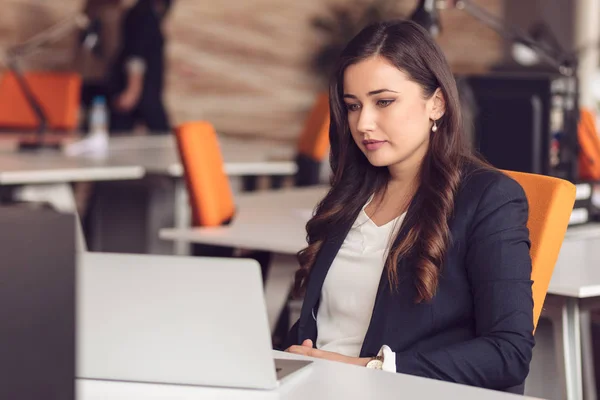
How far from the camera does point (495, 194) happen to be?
5.09 feet

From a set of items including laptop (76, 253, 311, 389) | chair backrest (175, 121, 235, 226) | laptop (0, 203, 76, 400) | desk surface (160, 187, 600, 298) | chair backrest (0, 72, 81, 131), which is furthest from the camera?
chair backrest (0, 72, 81, 131)

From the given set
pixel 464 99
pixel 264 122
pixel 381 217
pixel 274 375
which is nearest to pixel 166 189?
pixel 464 99

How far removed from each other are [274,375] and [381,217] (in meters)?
0.61

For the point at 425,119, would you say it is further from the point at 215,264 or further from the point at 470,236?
the point at 215,264

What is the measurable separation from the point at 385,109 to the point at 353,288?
330 mm

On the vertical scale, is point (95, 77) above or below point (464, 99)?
above

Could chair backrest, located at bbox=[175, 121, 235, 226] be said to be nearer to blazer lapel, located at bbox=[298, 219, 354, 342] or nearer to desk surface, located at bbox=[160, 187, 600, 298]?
desk surface, located at bbox=[160, 187, 600, 298]

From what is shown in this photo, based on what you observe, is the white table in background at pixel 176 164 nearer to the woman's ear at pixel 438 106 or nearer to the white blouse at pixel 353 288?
the white blouse at pixel 353 288

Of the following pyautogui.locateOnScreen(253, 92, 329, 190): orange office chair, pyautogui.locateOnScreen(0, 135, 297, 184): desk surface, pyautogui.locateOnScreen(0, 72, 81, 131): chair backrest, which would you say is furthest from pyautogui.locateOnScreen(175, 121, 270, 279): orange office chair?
pyautogui.locateOnScreen(0, 72, 81, 131): chair backrest

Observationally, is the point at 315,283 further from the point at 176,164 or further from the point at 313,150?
the point at 313,150

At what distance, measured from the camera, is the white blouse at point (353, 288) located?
1.67 m

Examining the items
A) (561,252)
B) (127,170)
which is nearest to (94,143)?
(127,170)

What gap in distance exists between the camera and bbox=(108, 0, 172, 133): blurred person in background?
6.16 m

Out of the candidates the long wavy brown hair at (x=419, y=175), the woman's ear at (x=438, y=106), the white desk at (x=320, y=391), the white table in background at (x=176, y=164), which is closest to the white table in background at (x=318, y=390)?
the white desk at (x=320, y=391)
